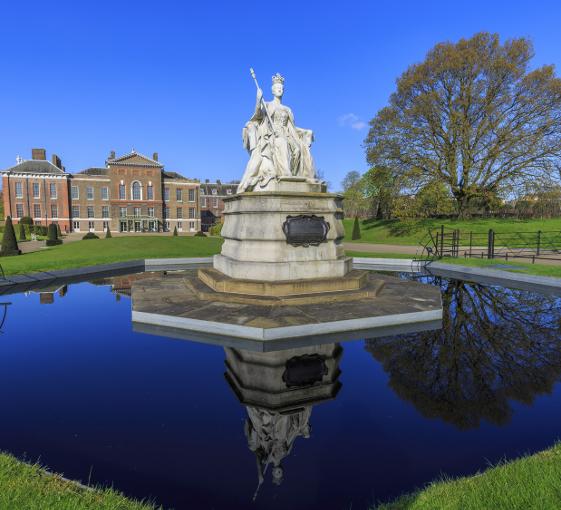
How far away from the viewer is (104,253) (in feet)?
69.7

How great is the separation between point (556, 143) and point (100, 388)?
124 ft

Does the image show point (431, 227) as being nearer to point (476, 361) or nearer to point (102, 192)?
point (476, 361)

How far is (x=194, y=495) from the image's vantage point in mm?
2879

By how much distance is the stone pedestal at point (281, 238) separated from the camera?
28.9 ft

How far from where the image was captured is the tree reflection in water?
14.1 ft

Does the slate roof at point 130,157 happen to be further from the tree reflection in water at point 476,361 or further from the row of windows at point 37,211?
the tree reflection in water at point 476,361

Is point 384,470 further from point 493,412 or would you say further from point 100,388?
point 100,388

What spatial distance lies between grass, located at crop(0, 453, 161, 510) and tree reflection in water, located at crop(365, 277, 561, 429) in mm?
3322

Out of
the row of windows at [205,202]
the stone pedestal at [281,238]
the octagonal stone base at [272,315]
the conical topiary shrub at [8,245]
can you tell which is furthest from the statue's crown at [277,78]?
the row of windows at [205,202]

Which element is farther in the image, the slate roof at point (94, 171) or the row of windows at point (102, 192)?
the slate roof at point (94, 171)

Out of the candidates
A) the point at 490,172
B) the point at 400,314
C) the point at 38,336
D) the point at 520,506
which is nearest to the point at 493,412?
the point at 520,506

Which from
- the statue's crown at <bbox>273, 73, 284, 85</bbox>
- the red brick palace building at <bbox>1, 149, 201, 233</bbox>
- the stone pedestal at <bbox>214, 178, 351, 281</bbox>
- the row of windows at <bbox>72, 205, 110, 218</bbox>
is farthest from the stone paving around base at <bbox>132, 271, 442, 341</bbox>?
the row of windows at <bbox>72, 205, 110, 218</bbox>

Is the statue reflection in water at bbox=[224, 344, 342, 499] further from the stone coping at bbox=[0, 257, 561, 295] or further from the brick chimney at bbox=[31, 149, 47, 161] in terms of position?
the brick chimney at bbox=[31, 149, 47, 161]

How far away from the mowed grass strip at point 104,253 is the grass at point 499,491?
16322mm
